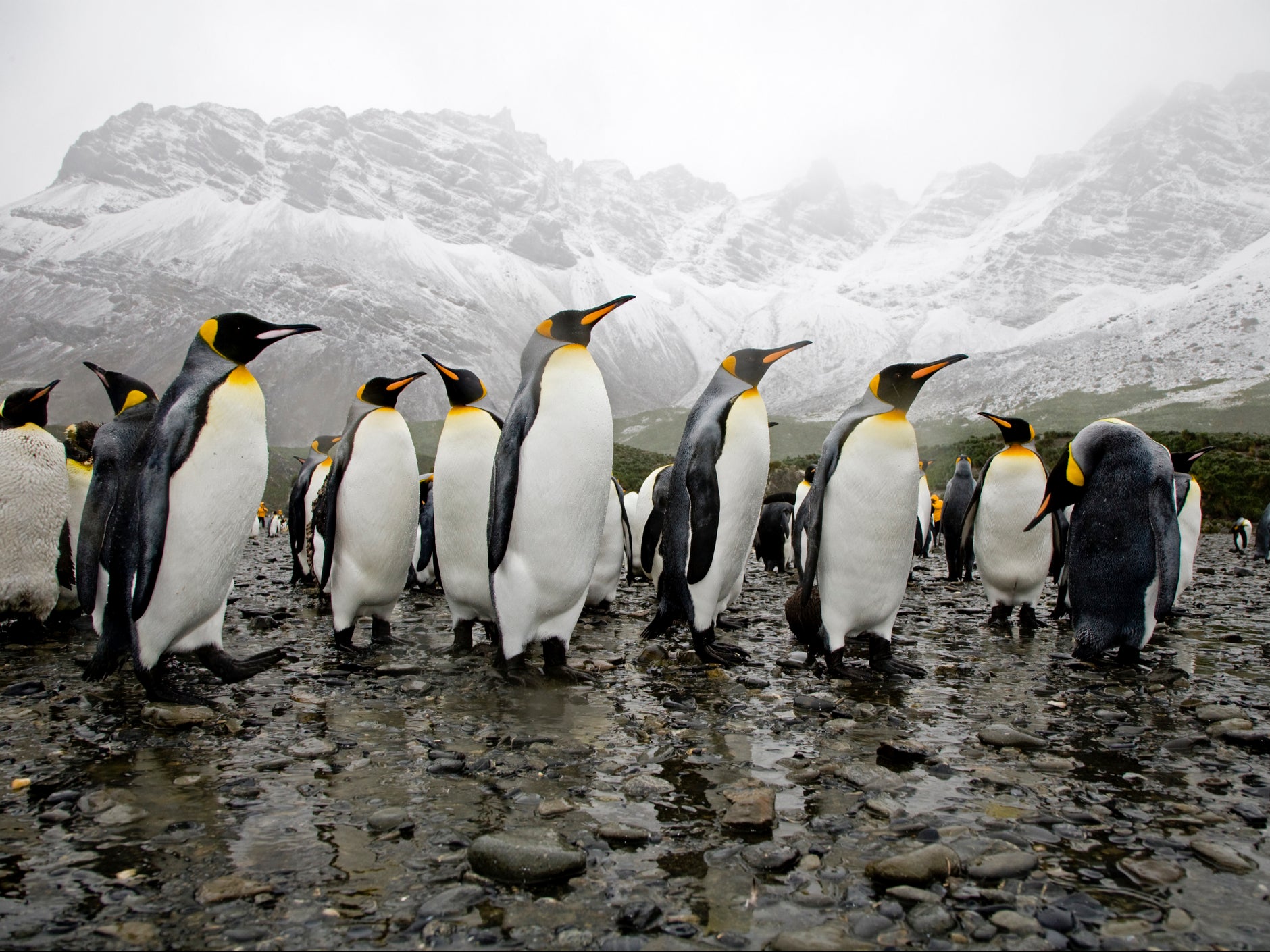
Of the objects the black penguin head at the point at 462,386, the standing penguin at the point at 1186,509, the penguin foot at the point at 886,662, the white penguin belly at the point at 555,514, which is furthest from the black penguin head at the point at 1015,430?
the black penguin head at the point at 462,386

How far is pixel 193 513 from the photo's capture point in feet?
11.7

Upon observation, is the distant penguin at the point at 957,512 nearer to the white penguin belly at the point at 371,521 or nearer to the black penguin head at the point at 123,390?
the white penguin belly at the point at 371,521

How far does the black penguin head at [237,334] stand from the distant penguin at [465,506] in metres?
1.10

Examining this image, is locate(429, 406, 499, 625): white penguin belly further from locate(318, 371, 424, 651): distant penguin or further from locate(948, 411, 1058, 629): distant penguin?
locate(948, 411, 1058, 629): distant penguin

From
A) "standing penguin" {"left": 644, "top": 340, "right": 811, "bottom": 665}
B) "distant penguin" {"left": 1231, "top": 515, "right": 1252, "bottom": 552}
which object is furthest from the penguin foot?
"distant penguin" {"left": 1231, "top": 515, "right": 1252, "bottom": 552}

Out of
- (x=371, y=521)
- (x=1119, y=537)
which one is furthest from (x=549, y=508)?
(x=1119, y=537)

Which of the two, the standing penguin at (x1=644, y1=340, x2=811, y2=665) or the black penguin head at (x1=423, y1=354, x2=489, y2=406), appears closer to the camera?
the standing penguin at (x1=644, y1=340, x2=811, y2=665)

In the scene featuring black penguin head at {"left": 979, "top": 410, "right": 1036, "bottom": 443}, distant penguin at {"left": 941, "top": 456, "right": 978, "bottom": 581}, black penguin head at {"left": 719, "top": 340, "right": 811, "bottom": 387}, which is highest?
black penguin head at {"left": 719, "top": 340, "right": 811, "bottom": 387}

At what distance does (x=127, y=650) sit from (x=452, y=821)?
7.40 ft

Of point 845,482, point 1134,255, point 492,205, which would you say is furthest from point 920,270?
point 845,482

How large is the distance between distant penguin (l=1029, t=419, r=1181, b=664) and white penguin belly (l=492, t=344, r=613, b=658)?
2571 mm

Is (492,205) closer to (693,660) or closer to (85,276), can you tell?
(85,276)

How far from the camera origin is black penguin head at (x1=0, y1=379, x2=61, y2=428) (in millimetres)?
5223

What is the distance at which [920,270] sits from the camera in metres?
168
